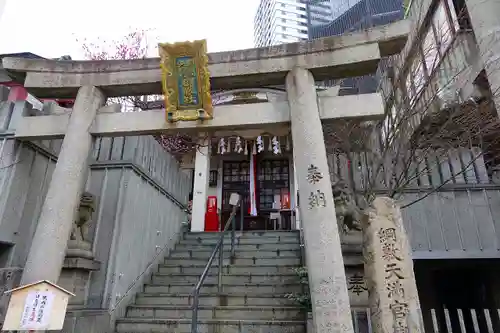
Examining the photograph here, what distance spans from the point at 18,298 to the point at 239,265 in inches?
186

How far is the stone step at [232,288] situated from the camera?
6988 millimetres

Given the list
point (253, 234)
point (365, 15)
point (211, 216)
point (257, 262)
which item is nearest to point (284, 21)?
point (365, 15)

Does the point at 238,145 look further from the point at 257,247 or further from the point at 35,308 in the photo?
the point at 35,308

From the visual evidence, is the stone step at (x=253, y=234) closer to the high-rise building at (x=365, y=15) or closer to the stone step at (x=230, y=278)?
the stone step at (x=230, y=278)

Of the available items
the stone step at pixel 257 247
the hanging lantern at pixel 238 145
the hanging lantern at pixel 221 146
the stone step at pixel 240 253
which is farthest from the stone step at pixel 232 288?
the hanging lantern at pixel 221 146

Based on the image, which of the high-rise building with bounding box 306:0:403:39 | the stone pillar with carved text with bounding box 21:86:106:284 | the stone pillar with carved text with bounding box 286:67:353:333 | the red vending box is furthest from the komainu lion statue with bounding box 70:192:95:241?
the high-rise building with bounding box 306:0:403:39

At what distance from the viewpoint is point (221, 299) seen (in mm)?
6742

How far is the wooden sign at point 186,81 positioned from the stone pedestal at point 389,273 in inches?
121

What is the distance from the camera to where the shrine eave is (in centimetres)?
566

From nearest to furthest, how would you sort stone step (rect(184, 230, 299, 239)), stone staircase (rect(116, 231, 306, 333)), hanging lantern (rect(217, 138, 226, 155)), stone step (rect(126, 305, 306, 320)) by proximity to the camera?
stone staircase (rect(116, 231, 306, 333))
stone step (rect(126, 305, 306, 320))
stone step (rect(184, 230, 299, 239))
hanging lantern (rect(217, 138, 226, 155))

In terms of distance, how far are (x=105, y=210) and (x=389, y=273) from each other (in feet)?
17.6

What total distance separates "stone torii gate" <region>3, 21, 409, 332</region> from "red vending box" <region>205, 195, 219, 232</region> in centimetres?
869

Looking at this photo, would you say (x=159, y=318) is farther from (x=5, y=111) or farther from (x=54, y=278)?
(x=5, y=111)

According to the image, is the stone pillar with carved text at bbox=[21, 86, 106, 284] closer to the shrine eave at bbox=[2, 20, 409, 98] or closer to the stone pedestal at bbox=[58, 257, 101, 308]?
the shrine eave at bbox=[2, 20, 409, 98]
